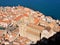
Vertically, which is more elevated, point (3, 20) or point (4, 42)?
point (3, 20)

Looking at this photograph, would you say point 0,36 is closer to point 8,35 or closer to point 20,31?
point 8,35

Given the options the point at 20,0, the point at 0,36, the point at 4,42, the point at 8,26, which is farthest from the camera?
the point at 20,0

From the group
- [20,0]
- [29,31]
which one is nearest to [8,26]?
[29,31]

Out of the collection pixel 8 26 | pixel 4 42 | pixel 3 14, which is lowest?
pixel 4 42

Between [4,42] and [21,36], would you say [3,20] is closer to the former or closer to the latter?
[21,36]

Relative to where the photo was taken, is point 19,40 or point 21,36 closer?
point 19,40

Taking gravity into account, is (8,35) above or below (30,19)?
below

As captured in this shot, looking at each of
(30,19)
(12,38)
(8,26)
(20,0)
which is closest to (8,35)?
(12,38)

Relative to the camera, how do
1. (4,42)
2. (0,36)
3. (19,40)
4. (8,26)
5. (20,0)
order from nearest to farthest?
(4,42)
(19,40)
(0,36)
(8,26)
(20,0)

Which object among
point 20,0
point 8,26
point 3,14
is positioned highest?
point 20,0
